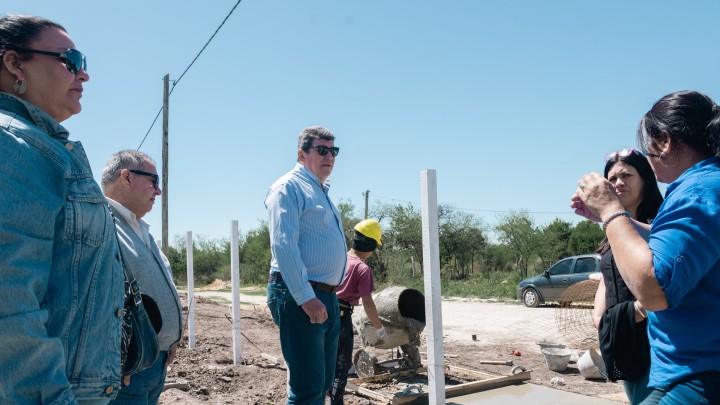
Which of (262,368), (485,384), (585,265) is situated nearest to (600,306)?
(485,384)

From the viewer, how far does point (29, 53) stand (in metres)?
1.61

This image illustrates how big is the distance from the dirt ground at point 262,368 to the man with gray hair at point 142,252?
10.7ft

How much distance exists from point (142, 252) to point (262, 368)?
485cm

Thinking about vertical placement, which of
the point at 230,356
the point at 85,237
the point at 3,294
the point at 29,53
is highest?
the point at 29,53

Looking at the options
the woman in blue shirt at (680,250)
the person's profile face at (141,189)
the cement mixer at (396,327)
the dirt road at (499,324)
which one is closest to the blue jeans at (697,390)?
the woman in blue shirt at (680,250)

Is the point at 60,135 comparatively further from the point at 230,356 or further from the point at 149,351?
the point at 230,356

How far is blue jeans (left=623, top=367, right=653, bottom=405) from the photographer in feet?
8.16

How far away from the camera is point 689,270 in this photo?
1.64m

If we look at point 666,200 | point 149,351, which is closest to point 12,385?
point 149,351

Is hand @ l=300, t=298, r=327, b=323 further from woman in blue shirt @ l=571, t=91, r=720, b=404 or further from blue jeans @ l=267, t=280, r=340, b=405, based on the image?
woman in blue shirt @ l=571, t=91, r=720, b=404

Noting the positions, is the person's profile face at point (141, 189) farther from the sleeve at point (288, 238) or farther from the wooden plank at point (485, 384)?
the wooden plank at point (485, 384)

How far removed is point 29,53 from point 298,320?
207cm

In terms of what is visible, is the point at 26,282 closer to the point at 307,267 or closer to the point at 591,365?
the point at 307,267

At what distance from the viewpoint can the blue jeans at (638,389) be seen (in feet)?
8.16
